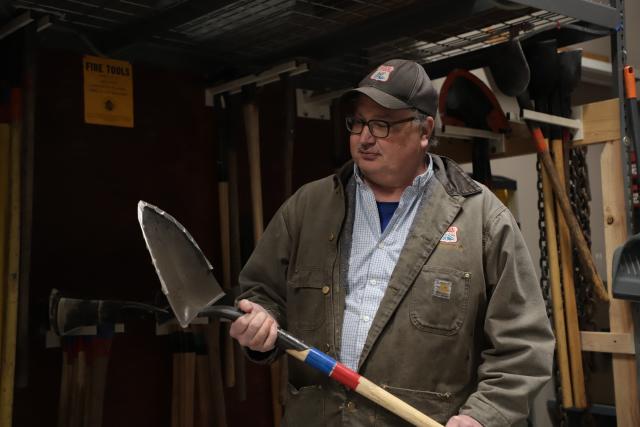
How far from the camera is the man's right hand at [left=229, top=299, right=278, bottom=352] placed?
170 centimetres

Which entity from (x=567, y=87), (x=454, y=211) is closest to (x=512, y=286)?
(x=454, y=211)

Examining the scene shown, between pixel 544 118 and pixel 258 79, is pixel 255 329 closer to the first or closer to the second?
pixel 258 79

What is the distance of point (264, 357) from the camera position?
1881 mm

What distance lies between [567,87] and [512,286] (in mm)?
1440

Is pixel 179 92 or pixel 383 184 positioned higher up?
pixel 179 92

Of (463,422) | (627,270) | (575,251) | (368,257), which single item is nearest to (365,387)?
(463,422)

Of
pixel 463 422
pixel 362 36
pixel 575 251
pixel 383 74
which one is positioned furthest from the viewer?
pixel 575 251

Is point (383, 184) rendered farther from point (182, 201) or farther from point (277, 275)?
point (182, 201)

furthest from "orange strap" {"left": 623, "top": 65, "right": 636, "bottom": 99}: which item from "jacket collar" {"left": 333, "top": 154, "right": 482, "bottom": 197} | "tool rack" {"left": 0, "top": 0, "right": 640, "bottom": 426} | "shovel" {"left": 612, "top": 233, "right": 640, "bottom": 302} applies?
"jacket collar" {"left": 333, "top": 154, "right": 482, "bottom": 197}

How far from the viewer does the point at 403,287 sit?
1.80m

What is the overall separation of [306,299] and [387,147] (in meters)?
0.43

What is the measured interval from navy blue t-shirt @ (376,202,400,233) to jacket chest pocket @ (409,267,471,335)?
0.18 m

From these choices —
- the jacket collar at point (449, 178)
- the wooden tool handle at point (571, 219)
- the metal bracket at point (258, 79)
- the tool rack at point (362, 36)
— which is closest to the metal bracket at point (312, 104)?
the tool rack at point (362, 36)

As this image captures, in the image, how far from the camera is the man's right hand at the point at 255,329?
170 cm
